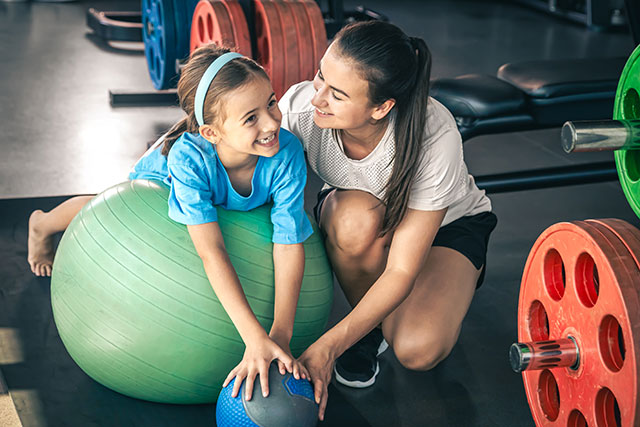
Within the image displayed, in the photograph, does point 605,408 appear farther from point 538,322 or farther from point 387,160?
point 387,160

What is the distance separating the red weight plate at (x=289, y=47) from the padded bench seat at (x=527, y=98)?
0.57m

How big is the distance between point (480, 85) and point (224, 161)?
42.7 inches

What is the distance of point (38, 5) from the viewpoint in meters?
5.05

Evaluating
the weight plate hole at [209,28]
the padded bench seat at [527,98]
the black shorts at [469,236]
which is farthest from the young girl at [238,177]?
the weight plate hole at [209,28]

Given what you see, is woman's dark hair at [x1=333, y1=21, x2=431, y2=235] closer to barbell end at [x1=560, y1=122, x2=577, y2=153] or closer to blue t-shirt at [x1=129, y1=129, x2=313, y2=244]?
blue t-shirt at [x1=129, y1=129, x2=313, y2=244]

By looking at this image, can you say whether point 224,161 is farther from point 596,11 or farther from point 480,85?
point 596,11

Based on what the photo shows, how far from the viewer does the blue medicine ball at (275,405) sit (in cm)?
120

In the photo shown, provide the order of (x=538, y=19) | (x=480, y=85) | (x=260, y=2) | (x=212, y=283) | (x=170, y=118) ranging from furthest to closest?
(x=538, y=19) < (x=170, y=118) < (x=260, y=2) < (x=480, y=85) < (x=212, y=283)

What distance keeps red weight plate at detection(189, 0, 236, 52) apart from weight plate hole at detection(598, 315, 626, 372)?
166cm

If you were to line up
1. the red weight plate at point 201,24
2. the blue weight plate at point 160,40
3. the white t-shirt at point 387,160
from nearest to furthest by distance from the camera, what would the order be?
1. the white t-shirt at point 387,160
2. the red weight plate at point 201,24
3. the blue weight plate at point 160,40

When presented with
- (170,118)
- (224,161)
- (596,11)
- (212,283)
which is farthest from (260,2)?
(596,11)

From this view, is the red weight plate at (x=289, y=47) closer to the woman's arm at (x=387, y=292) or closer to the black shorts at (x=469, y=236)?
the black shorts at (x=469, y=236)

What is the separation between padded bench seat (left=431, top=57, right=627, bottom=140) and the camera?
2.15 m

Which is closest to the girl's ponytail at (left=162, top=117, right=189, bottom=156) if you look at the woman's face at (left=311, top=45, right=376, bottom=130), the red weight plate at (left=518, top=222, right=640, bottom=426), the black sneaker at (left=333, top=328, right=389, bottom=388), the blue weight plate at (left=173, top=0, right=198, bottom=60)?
the woman's face at (left=311, top=45, right=376, bottom=130)
